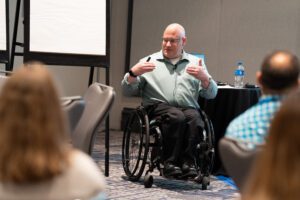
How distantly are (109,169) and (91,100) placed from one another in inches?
81.1

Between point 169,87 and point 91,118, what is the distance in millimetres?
1786

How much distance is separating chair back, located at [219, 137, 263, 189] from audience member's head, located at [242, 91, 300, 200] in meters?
0.45

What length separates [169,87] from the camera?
12.2 ft

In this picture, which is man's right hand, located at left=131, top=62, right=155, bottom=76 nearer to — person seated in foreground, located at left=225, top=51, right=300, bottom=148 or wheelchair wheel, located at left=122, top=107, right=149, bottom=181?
wheelchair wheel, located at left=122, top=107, right=149, bottom=181

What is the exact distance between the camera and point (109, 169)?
4.13 m

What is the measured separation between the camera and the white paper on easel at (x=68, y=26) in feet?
12.0

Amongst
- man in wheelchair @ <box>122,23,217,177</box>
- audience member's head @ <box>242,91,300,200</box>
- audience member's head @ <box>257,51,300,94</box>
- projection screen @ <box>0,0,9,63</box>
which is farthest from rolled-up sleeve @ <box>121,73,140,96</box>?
audience member's head @ <box>242,91,300,200</box>

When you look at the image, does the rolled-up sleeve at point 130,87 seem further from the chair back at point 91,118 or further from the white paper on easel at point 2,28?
the chair back at point 91,118

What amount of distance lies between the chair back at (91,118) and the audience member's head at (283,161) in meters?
1.08

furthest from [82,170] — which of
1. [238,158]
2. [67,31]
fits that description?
[67,31]

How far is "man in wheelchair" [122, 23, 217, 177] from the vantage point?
→ 11.7 ft

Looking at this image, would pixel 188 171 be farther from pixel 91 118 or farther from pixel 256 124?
pixel 256 124

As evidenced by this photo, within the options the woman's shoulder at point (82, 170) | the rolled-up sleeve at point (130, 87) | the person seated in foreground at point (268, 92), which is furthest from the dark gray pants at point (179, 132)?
the woman's shoulder at point (82, 170)

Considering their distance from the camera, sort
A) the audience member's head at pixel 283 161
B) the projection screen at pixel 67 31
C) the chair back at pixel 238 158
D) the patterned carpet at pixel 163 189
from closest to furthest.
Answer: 1. the audience member's head at pixel 283 161
2. the chair back at pixel 238 158
3. the patterned carpet at pixel 163 189
4. the projection screen at pixel 67 31
